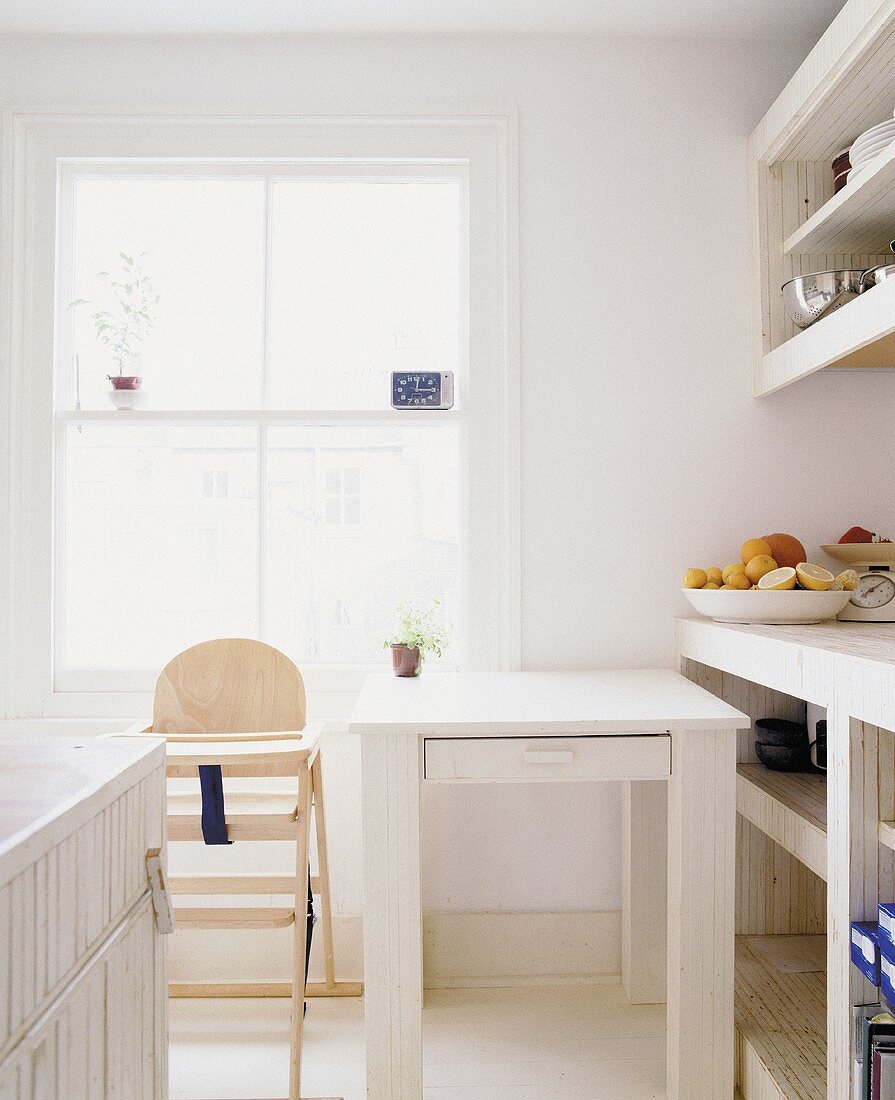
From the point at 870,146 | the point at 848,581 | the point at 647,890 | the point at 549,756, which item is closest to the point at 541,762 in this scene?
the point at 549,756

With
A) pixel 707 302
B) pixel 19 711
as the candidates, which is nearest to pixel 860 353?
pixel 707 302

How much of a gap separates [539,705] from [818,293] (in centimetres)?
121

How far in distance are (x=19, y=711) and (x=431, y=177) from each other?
1.89 m

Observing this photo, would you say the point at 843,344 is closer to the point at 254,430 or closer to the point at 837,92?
the point at 837,92

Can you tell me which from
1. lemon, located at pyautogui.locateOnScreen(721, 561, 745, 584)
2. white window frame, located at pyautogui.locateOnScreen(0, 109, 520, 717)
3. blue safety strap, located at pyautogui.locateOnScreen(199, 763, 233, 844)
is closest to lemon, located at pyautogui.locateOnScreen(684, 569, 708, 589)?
lemon, located at pyautogui.locateOnScreen(721, 561, 745, 584)

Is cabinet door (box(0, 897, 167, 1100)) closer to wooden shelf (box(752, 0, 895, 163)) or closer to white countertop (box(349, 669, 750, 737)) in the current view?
white countertop (box(349, 669, 750, 737))

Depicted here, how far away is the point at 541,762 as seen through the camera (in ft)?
5.13

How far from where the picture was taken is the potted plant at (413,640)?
2061 millimetres

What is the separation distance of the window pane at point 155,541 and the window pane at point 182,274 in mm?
142

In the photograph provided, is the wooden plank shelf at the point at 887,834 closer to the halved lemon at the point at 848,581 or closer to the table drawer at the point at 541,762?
the table drawer at the point at 541,762

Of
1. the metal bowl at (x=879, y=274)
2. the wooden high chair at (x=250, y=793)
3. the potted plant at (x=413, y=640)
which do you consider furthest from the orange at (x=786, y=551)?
the wooden high chair at (x=250, y=793)

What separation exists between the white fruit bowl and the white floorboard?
→ 1.04 meters

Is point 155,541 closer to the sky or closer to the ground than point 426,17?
closer to the ground

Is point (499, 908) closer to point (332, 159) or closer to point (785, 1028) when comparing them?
point (785, 1028)
